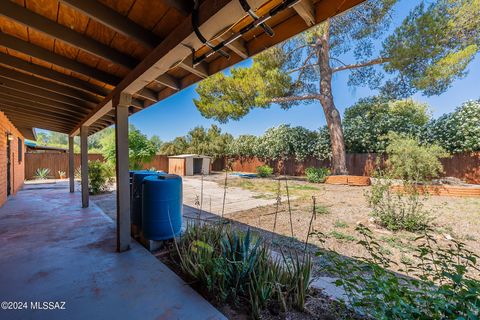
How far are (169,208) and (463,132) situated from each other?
12.3m

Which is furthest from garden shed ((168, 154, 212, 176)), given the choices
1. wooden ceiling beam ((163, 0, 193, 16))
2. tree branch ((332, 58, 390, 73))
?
wooden ceiling beam ((163, 0, 193, 16))

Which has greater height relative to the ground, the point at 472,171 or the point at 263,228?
the point at 472,171

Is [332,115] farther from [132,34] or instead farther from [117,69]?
[132,34]

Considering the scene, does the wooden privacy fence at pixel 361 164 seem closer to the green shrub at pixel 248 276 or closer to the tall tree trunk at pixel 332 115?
the tall tree trunk at pixel 332 115

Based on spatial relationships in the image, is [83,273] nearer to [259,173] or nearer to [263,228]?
[263,228]

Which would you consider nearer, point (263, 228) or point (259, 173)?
point (263, 228)

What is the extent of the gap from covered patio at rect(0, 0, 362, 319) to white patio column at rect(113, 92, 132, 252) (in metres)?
0.01

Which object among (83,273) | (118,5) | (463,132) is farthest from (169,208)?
(463,132)

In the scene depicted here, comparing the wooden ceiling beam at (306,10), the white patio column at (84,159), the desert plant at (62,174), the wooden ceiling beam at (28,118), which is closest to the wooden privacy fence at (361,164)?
the wooden ceiling beam at (306,10)

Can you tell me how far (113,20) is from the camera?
1709 mm

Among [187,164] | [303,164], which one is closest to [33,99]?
[187,164]

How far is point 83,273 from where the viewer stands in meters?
2.37

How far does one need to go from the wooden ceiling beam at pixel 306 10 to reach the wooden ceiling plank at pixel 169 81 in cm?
196

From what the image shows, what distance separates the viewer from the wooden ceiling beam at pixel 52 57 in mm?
2115
